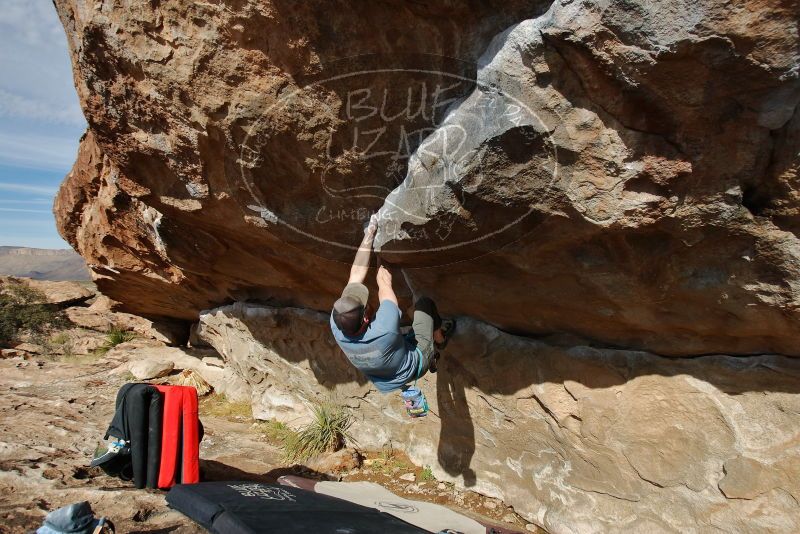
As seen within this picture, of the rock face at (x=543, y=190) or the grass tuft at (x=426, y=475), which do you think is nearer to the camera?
the rock face at (x=543, y=190)

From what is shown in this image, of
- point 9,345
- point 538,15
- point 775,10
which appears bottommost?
point 9,345

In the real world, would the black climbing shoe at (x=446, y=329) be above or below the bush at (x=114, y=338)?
above

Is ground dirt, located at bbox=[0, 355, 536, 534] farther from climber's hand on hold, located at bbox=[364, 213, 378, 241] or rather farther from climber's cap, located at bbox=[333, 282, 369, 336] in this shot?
climber's hand on hold, located at bbox=[364, 213, 378, 241]

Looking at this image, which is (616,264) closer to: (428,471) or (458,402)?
(458,402)

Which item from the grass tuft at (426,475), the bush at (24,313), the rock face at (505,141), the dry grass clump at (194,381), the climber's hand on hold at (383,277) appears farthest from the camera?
the bush at (24,313)

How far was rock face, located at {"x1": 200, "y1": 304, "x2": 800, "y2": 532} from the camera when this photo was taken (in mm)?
2604

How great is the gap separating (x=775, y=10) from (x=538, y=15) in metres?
0.76

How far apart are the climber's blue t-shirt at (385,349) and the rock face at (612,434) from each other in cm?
78

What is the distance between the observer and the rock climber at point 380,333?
280cm

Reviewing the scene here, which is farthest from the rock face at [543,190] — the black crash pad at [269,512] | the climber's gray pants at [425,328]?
the black crash pad at [269,512]

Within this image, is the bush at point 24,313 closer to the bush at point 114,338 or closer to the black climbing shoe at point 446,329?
the bush at point 114,338

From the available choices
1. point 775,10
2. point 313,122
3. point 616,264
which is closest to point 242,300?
point 313,122

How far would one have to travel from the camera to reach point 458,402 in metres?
3.84

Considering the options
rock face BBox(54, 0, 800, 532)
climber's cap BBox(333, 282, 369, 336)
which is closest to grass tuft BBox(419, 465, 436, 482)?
rock face BBox(54, 0, 800, 532)
